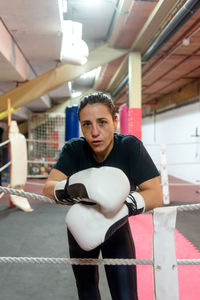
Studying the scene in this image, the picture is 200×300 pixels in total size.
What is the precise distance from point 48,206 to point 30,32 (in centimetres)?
250

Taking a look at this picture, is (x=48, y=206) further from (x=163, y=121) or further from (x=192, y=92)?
(x=163, y=121)

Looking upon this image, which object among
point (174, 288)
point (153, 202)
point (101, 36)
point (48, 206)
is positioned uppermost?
point (101, 36)

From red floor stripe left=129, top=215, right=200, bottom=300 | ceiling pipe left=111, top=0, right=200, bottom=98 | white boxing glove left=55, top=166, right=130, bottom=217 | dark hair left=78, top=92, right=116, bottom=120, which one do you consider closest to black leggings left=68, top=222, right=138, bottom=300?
white boxing glove left=55, top=166, right=130, bottom=217

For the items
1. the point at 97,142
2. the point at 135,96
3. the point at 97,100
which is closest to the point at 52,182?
the point at 97,142

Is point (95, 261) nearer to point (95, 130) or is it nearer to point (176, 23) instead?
point (95, 130)

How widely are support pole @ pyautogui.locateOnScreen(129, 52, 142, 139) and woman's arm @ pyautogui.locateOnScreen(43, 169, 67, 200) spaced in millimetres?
3618

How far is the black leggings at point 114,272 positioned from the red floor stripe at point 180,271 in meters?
0.73

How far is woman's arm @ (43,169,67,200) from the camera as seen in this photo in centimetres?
95

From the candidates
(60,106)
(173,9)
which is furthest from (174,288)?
(60,106)

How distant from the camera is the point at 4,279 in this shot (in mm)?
1866

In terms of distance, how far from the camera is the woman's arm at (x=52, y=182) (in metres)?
0.95

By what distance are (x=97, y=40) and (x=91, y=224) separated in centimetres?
533

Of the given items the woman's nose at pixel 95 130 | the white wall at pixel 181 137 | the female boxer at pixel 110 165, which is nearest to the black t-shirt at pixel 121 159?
the female boxer at pixel 110 165

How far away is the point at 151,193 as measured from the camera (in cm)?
92
